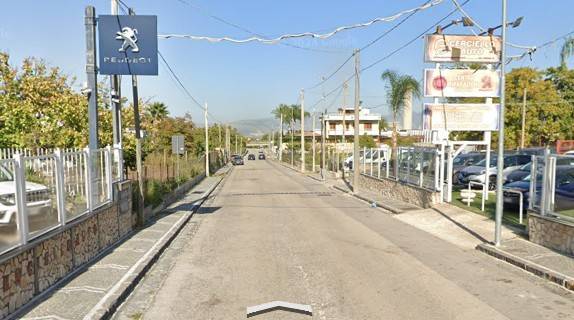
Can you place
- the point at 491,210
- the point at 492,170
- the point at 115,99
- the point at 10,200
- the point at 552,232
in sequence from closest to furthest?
the point at 10,200
the point at 552,232
the point at 115,99
the point at 491,210
the point at 492,170

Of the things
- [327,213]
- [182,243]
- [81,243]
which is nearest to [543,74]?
[327,213]

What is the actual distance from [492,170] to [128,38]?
1633cm

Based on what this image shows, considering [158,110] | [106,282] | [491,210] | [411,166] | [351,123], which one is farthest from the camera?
[351,123]

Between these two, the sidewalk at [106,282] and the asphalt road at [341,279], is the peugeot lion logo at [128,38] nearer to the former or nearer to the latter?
the sidewalk at [106,282]

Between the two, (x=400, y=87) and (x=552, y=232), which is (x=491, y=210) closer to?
(x=552, y=232)

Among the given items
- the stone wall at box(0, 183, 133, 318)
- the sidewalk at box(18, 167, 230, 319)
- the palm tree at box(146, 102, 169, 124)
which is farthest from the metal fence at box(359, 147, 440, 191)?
the palm tree at box(146, 102, 169, 124)

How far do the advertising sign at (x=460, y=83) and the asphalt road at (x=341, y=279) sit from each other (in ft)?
22.7

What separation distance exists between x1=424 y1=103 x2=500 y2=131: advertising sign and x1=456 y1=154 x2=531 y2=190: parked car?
3.50 m

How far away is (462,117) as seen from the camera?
17.4 m

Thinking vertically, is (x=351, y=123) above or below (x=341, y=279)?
above

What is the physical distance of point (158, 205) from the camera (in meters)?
17.0

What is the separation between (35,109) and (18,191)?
2142cm

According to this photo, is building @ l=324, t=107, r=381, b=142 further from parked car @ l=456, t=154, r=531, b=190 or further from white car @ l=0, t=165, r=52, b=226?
white car @ l=0, t=165, r=52, b=226

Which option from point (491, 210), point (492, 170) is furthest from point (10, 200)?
point (492, 170)
